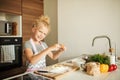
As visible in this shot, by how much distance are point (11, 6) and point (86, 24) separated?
1.23m

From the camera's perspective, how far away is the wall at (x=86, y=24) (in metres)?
2.51

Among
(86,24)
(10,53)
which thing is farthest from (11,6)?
(86,24)

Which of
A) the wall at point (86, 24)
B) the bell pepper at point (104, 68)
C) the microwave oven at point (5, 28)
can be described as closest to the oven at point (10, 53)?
the microwave oven at point (5, 28)

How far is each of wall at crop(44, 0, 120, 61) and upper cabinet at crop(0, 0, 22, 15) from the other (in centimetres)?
71

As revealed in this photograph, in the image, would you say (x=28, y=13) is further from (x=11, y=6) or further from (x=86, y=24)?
(x=86, y=24)

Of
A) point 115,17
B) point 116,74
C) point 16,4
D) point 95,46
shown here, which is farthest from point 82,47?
point 116,74

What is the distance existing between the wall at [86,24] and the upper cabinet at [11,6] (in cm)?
71

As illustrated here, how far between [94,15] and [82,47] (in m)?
0.56

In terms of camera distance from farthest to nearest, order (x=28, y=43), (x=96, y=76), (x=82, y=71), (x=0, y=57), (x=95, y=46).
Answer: (x=95, y=46)
(x=0, y=57)
(x=28, y=43)
(x=82, y=71)
(x=96, y=76)

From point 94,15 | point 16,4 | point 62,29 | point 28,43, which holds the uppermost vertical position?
point 16,4

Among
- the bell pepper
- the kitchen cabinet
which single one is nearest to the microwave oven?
the kitchen cabinet

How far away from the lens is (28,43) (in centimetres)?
149

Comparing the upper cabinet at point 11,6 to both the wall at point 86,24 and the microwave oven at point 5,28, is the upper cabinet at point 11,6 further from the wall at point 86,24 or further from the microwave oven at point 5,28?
the wall at point 86,24

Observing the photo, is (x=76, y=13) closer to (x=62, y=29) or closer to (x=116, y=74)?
(x=62, y=29)
